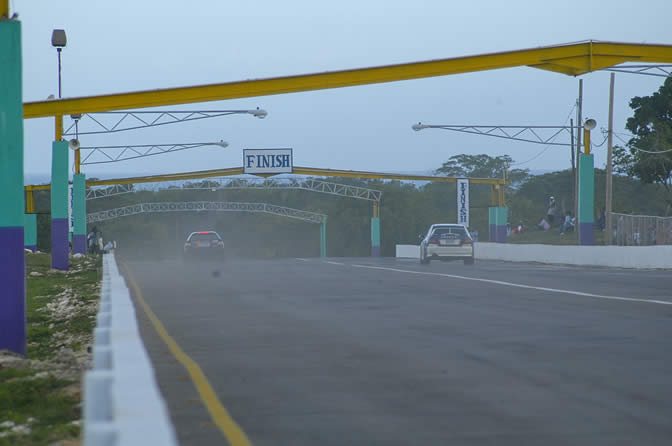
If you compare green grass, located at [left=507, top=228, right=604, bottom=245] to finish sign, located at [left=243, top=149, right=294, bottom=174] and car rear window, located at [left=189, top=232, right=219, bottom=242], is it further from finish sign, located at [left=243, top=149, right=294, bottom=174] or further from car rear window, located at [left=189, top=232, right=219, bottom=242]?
car rear window, located at [left=189, top=232, right=219, bottom=242]

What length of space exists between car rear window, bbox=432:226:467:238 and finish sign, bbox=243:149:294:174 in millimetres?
30493

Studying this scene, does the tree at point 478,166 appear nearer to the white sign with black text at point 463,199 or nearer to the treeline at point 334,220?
the treeline at point 334,220

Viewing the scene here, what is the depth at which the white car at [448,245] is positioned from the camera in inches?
1539

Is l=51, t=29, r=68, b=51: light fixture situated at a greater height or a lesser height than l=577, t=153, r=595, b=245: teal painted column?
greater

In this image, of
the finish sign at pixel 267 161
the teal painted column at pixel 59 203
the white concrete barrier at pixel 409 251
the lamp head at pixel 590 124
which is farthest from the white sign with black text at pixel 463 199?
the teal painted column at pixel 59 203

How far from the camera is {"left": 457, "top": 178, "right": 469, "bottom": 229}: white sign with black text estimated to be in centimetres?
6415

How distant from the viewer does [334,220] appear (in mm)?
128625

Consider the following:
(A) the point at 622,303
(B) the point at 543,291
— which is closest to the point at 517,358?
(A) the point at 622,303

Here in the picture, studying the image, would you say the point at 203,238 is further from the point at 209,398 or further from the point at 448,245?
the point at 209,398

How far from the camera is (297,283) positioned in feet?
79.2

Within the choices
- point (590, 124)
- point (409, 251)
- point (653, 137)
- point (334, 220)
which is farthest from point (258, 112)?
point (334, 220)

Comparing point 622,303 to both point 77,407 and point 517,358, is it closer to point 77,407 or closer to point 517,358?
point 517,358

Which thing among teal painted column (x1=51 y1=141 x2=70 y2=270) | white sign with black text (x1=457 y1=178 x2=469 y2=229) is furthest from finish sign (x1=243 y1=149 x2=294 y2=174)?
teal painted column (x1=51 y1=141 x2=70 y2=270)

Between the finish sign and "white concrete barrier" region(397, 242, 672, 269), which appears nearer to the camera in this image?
"white concrete barrier" region(397, 242, 672, 269)
